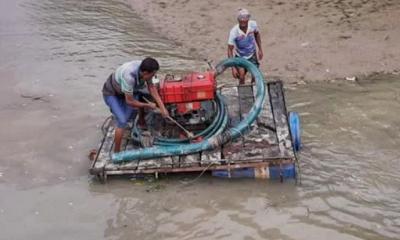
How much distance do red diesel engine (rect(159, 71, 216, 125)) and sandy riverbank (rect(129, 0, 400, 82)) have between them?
3228mm

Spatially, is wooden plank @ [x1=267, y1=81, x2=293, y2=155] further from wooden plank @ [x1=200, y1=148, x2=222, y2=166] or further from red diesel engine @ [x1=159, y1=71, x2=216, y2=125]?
red diesel engine @ [x1=159, y1=71, x2=216, y2=125]

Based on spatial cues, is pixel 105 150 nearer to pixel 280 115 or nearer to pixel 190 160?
pixel 190 160

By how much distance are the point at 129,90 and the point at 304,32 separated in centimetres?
605

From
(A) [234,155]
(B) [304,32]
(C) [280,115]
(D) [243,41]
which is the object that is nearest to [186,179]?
(A) [234,155]

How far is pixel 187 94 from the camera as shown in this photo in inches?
323

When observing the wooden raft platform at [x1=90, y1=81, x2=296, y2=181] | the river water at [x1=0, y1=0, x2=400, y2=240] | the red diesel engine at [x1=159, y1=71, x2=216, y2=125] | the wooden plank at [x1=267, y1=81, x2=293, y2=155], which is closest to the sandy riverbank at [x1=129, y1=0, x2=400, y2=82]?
the river water at [x1=0, y1=0, x2=400, y2=240]

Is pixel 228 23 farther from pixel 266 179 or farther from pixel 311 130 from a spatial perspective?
pixel 266 179

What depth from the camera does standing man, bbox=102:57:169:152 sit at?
7812mm

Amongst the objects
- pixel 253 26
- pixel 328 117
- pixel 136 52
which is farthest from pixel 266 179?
pixel 136 52

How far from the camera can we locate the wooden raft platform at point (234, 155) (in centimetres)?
776

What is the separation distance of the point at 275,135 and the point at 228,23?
20.8ft

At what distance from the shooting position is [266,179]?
7.86 meters

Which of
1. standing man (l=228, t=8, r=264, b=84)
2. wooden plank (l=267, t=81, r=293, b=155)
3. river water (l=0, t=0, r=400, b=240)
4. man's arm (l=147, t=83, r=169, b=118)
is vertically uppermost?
standing man (l=228, t=8, r=264, b=84)

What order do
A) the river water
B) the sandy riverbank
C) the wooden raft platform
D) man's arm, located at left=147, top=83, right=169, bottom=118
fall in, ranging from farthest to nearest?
the sandy riverbank < man's arm, located at left=147, top=83, right=169, bottom=118 < the wooden raft platform < the river water
